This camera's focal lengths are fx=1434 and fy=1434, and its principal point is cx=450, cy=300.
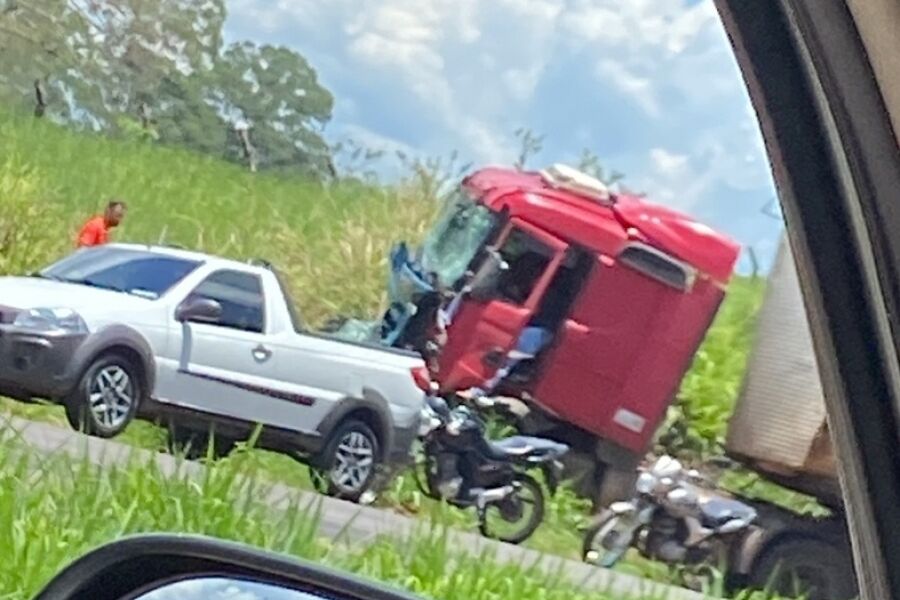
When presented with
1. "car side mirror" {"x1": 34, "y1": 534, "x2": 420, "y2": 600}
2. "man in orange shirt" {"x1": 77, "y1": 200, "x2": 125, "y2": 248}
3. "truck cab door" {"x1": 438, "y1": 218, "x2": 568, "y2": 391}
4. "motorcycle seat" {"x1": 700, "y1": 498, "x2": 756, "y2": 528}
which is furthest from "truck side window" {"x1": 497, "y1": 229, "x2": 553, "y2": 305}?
"car side mirror" {"x1": 34, "y1": 534, "x2": 420, "y2": 600}

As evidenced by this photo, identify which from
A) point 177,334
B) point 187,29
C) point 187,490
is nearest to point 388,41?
point 187,29

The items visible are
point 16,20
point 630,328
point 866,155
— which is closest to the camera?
point 866,155

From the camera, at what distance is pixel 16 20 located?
4.00 feet

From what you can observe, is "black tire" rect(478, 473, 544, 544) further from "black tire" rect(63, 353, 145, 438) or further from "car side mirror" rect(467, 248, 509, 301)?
"black tire" rect(63, 353, 145, 438)

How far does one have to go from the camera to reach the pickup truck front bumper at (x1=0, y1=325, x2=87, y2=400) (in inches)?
45.7

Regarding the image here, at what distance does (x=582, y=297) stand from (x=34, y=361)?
45 centimetres

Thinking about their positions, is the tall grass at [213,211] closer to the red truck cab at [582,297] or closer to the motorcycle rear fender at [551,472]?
the red truck cab at [582,297]

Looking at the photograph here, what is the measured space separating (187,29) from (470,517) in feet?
1.54

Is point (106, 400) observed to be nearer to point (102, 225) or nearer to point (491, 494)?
point (102, 225)

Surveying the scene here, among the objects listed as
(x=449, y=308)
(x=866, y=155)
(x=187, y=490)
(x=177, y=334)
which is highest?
(x=866, y=155)

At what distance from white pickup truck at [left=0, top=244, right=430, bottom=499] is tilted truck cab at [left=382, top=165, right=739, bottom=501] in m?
0.07

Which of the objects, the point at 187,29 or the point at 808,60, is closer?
the point at 808,60

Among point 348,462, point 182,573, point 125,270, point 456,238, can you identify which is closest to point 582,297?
point 456,238

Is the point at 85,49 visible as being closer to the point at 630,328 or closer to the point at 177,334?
the point at 177,334
